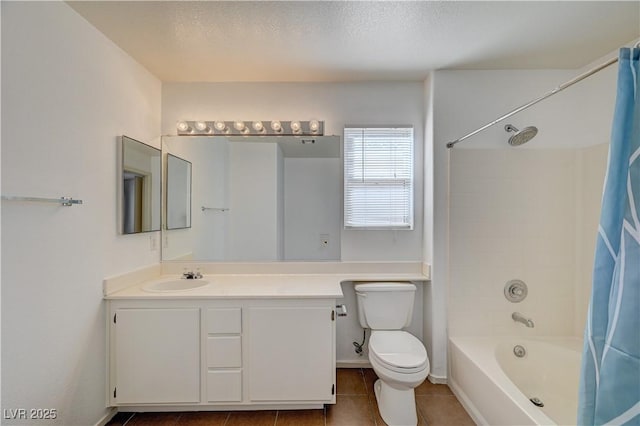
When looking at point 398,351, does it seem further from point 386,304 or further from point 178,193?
point 178,193

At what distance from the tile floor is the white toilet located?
0.39 ft

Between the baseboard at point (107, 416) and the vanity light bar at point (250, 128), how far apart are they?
207cm

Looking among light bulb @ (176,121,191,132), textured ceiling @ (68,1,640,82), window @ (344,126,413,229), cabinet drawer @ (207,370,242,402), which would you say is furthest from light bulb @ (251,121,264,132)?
cabinet drawer @ (207,370,242,402)

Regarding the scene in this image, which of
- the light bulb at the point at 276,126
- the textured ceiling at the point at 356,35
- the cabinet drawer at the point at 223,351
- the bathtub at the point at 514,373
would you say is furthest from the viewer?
the light bulb at the point at 276,126

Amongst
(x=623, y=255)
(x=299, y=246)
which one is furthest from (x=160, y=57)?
(x=623, y=255)

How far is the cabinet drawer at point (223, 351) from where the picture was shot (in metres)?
1.92

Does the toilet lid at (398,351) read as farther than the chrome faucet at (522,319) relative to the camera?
No

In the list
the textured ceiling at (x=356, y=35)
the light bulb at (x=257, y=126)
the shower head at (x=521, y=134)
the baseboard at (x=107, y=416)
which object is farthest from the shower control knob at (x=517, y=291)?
the baseboard at (x=107, y=416)

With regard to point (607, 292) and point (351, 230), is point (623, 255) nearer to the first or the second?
point (607, 292)

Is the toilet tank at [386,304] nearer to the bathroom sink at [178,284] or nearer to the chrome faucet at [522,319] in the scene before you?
the chrome faucet at [522,319]

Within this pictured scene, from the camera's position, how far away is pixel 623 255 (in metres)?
0.93

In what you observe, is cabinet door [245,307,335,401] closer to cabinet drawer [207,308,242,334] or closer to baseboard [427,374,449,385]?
cabinet drawer [207,308,242,334]

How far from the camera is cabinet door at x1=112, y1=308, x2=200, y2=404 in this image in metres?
1.90

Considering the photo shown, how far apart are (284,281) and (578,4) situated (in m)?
2.46
